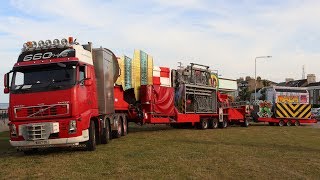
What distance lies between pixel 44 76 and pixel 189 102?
13.6 m

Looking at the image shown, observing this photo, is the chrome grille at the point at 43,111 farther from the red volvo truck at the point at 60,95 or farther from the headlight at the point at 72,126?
the headlight at the point at 72,126

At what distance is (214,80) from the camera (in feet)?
94.9

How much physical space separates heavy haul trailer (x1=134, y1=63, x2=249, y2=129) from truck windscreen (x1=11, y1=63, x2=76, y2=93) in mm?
9257

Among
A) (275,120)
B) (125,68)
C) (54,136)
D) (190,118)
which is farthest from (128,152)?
(275,120)

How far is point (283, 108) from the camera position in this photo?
35250mm

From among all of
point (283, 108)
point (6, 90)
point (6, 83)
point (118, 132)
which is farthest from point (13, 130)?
point (283, 108)

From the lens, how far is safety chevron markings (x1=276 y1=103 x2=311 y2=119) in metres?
35.1

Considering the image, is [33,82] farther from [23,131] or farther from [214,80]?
[214,80]

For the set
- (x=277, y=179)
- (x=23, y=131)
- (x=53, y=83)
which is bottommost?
(x=277, y=179)

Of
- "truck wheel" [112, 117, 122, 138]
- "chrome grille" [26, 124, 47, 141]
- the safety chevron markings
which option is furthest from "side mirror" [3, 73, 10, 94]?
the safety chevron markings

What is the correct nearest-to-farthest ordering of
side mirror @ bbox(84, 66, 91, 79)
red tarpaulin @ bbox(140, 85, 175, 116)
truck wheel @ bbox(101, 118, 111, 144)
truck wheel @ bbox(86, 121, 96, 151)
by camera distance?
side mirror @ bbox(84, 66, 91, 79)
truck wheel @ bbox(86, 121, 96, 151)
truck wheel @ bbox(101, 118, 111, 144)
red tarpaulin @ bbox(140, 85, 175, 116)

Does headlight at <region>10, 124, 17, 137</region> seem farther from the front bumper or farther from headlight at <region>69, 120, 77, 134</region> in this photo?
headlight at <region>69, 120, 77, 134</region>

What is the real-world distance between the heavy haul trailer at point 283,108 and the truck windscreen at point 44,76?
23703 millimetres

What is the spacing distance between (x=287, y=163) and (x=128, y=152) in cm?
488
